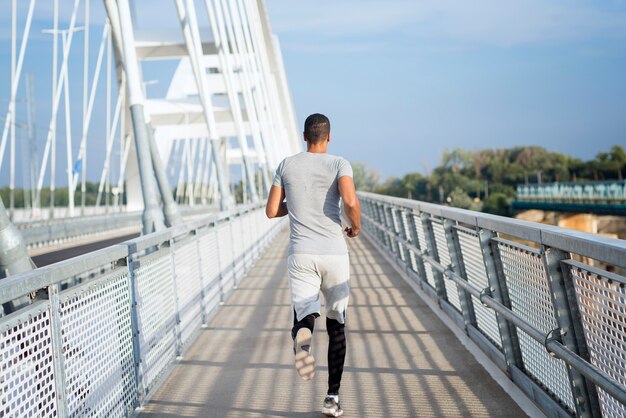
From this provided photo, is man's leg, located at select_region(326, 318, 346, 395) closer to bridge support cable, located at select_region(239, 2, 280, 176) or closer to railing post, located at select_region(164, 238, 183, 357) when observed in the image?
railing post, located at select_region(164, 238, 183, 357)

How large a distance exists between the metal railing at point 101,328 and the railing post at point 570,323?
2.32 metres

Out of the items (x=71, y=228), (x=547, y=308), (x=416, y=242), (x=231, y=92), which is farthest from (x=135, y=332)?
(x=71, y=228)

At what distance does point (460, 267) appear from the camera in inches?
285

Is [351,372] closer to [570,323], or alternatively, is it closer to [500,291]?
[500,291]

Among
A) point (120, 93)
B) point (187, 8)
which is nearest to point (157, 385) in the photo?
point (187, 8)

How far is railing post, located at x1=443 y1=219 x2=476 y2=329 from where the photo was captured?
7246mm

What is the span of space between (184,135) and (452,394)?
3850cm

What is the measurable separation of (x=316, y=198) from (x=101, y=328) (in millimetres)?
1375

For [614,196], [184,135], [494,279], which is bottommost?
[614,196]

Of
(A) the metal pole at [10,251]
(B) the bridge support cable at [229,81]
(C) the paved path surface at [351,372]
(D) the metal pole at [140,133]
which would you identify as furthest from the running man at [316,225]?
(B) the bridge support cable at [229,81]

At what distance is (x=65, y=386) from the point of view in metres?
3.95

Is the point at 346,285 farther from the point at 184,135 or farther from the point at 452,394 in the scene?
the point at 184,135

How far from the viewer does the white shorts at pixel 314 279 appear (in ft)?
16.2

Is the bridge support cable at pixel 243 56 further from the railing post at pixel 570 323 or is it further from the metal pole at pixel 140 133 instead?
the railing post at pixel 570 323
